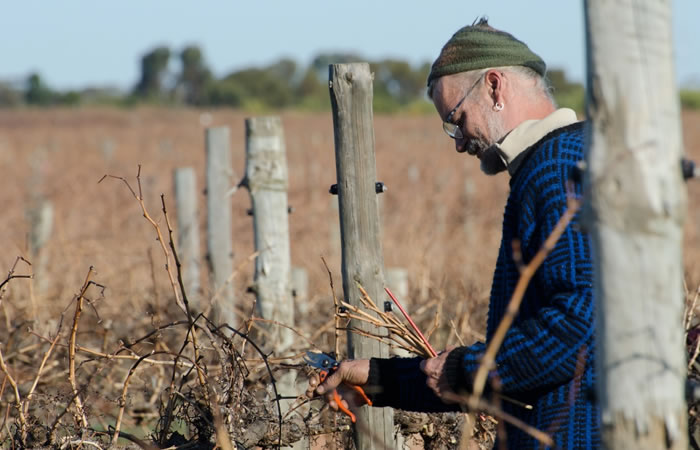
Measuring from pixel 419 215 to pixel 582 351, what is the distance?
41.1 ft

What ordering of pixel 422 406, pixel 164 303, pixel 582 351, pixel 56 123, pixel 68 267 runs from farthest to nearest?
pixel 56 123
pixel 68 267
pixel 164 303
pixel 422 406
pixel 582 351

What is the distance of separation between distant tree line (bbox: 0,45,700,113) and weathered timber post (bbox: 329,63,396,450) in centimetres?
5535

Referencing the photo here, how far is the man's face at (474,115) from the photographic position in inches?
114

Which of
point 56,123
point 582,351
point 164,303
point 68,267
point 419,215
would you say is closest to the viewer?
point 582,351

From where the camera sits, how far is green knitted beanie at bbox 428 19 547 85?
9.42 feet

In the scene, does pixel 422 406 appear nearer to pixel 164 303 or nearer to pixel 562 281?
pixel 562 281

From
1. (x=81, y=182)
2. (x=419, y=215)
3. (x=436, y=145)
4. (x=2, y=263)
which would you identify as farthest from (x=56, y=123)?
(x=2, y=263)

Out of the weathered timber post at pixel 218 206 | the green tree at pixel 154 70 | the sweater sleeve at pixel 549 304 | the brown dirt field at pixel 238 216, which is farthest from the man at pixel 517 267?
the green tree at pixel 154 70

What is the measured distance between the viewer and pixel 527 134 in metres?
2.74

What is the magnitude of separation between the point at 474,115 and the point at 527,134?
0.22m

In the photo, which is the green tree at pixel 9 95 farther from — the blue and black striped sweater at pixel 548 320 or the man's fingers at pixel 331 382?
the blue and black striped sweater at pixel 548 320

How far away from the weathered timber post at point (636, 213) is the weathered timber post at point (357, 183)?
1617 millimetres

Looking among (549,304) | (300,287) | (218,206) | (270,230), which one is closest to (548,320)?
(549,304)

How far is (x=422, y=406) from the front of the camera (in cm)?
298
